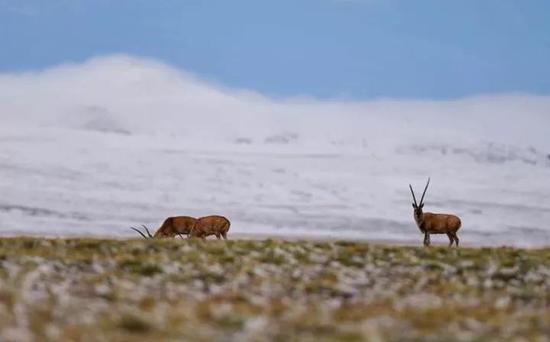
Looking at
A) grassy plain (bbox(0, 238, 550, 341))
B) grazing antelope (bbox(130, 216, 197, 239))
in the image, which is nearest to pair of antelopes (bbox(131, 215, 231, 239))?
grazing antelope (bbox(130, 216, 197, 239))

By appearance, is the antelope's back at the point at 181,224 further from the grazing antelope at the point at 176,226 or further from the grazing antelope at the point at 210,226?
the grazing antelope at the point at 210,226

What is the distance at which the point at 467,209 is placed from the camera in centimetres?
16562

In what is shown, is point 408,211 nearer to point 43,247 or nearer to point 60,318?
point 43,247

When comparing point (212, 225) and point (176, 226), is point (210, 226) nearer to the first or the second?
point (212, 225)

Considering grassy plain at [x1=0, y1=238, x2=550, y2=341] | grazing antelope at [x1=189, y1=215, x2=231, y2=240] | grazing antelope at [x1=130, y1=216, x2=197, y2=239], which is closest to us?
grassy plain at [x1=0, y1=238, x2=550, y2=341]

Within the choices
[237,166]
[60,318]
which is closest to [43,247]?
[60,318]

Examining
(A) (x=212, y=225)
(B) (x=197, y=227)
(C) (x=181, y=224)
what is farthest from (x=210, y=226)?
(C) (x=181, y=224)

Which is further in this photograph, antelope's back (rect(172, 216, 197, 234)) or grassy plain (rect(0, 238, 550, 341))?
antelope's back (rect(172, 216, 197, 234))

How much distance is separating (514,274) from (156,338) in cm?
1519

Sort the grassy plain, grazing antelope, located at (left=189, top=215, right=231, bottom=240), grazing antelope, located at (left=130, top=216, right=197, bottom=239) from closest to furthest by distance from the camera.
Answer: the grassy plain
grazing antelope, located at (left=189, top=215, right=231, bottom=240)
grazing antelope, located at (left=130, top=216, right=197, bottom=239)

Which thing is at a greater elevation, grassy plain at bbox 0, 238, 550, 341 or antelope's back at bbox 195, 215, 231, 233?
antelope's back at bbox 195, 215, 231, 233

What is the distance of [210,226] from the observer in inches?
2099

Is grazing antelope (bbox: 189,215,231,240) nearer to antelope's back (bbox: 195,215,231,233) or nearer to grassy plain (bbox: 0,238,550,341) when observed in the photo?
antelope's back (bbox: 195,215,231,233)

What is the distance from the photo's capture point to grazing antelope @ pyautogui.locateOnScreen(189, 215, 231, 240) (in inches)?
2089
